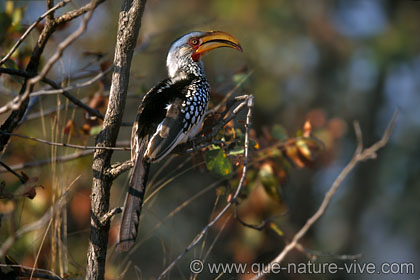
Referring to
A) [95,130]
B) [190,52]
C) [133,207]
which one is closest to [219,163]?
[133,207]

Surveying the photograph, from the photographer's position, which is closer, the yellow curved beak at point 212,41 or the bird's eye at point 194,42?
the yellow curved beak at point 212,41

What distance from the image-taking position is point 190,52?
3498 mm

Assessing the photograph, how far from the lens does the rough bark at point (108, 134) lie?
87.0 inches

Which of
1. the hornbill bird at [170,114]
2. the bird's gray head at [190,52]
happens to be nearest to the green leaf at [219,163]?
the hornbill bird at [170,114]

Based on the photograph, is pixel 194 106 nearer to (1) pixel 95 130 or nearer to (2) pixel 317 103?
(1) pixel 95 130

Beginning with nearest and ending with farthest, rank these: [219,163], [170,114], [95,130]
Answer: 1. [219,163]
2. [170,114]
3. [95,130]

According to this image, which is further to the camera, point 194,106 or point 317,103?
point 317,103

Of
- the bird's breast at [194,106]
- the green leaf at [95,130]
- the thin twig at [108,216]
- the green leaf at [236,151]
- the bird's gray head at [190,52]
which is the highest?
the bird's gray head at [190,52]

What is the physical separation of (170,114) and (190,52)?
0.93 metres

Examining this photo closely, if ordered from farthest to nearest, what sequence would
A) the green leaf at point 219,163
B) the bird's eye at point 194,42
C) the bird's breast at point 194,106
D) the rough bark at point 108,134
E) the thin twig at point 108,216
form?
the bird's eye at point 194,42 < the bird's breast at point 194,106 < the green leaf at point 219,163 < the rough bark at point 108,134 < the thin twig at point 108,216

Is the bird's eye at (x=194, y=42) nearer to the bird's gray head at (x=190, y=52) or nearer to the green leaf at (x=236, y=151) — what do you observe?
the bird's gray head at (x=190, y=52)

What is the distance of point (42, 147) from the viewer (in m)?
4.85

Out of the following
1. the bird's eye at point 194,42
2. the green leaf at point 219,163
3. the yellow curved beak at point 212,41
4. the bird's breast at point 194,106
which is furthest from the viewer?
the bird's eye at point 194,42

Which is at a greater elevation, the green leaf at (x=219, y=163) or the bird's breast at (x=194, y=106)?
the bird's breast at (x=194, y=106)
